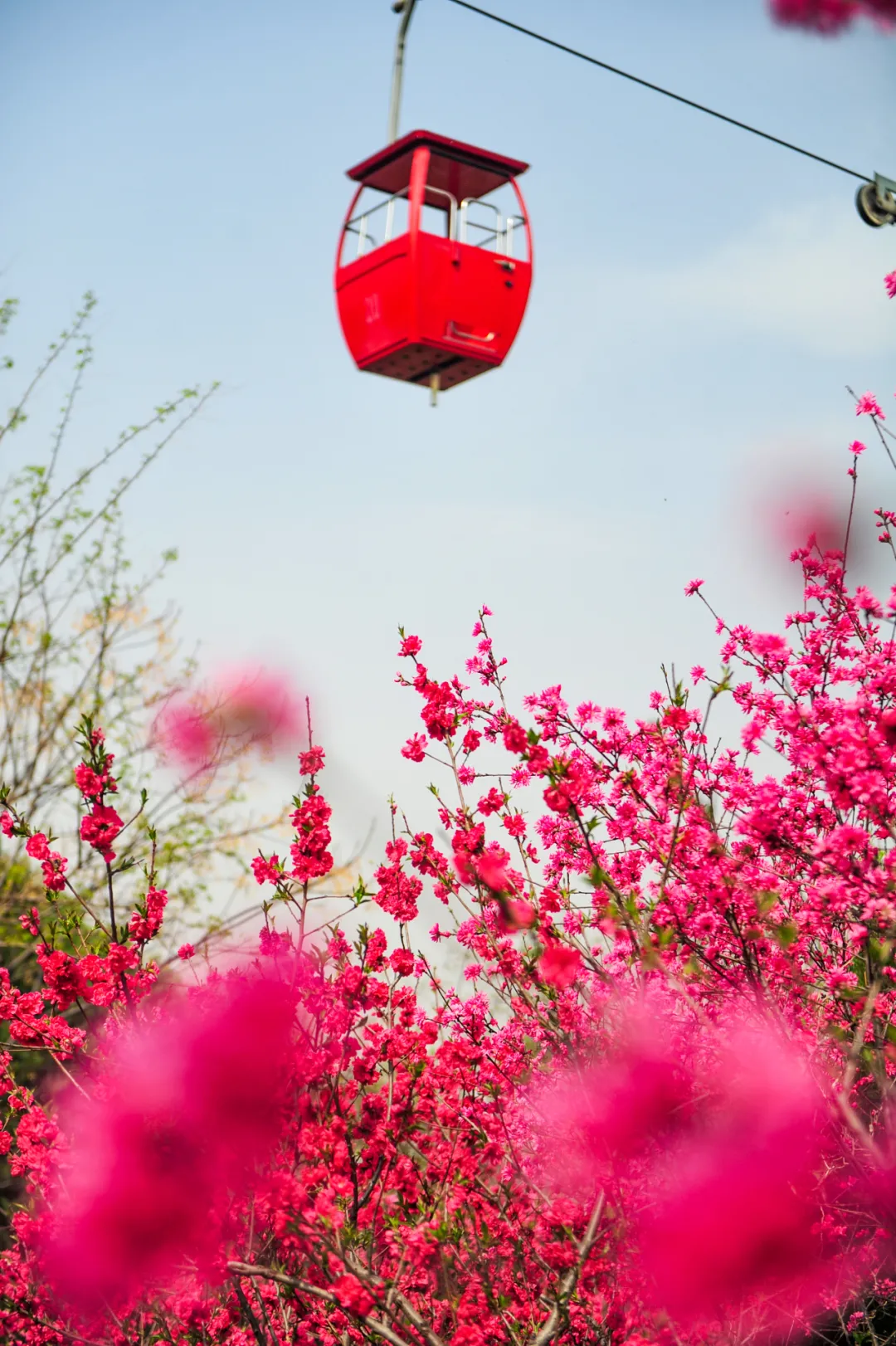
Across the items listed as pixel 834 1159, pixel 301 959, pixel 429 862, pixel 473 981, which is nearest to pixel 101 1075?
pixel 301 959

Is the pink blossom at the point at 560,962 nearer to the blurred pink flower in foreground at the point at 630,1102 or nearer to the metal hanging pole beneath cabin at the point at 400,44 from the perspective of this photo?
the blurred pink flower in foreground at the point at 630,1102

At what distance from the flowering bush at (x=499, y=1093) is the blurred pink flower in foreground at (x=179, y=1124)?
1 cm

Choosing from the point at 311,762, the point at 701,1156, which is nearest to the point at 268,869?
the point at 311,762

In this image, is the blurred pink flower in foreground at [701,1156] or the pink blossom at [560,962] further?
the blurred pink flower in foreground at [701,1156]

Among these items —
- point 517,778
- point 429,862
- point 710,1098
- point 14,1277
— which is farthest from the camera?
point 14,1277

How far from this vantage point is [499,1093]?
205 inches

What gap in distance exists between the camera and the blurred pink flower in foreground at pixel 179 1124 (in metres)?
4.31

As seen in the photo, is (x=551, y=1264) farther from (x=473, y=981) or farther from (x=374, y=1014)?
(x=473, y=981)

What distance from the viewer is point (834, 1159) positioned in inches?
227

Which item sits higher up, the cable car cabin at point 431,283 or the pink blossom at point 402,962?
the cable car cabin at point 431,283

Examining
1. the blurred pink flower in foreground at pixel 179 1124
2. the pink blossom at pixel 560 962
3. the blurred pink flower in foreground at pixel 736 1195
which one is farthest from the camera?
the blurred pink flower in foreground at pixel 179 1124

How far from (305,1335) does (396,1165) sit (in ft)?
3.04

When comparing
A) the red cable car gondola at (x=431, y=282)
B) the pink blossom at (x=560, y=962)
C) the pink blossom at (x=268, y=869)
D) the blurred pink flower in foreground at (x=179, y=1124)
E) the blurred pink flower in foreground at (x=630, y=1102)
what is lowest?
the blurred pink flower in foreground at (x=630, y=1102)

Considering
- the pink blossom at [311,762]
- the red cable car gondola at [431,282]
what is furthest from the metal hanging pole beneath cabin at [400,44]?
the pink blossom at [311,762]
